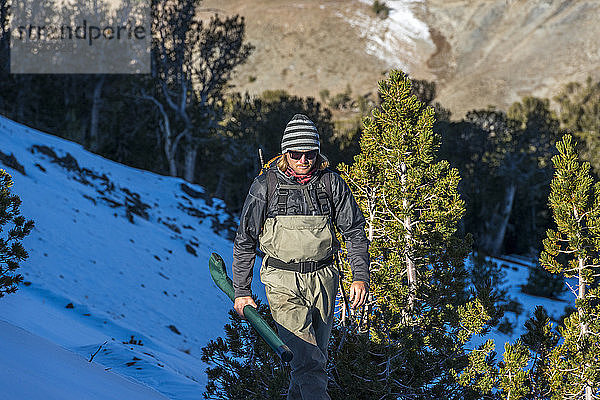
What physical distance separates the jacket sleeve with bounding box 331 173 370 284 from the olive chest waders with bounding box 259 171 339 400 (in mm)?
91

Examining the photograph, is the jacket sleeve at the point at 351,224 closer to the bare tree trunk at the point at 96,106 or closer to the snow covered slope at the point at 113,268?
the snow covered slope at the point at 113,268

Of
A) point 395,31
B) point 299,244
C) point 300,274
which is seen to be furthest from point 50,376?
point 395,31

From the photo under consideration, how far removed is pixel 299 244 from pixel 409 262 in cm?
398

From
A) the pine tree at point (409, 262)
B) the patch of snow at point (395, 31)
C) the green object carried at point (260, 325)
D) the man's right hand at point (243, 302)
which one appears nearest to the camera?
the green object carried at point (260, 325)

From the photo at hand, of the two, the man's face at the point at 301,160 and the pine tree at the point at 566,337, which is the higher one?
the man's face at the point at 301,160

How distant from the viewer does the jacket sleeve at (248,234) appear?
386 centimetres

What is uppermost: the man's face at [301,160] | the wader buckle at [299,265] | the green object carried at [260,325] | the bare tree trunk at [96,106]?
the bare tree trunk at [96,106]

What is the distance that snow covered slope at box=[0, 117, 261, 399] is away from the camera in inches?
267

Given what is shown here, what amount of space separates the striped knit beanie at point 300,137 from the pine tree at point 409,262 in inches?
119

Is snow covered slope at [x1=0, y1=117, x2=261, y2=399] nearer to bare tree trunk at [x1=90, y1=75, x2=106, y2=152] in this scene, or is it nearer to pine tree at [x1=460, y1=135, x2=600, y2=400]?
pine tree at [x1=460, y1=135, x2=600, y2=400]

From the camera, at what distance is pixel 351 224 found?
13.2 feet

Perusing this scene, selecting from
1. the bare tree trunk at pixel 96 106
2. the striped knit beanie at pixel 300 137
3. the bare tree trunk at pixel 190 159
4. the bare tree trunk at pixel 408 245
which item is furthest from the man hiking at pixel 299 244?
the bare tree trunk at pixel 96 106

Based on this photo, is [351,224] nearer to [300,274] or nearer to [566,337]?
[300,274]

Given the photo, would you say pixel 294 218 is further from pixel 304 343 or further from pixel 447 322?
pixel 447 322
